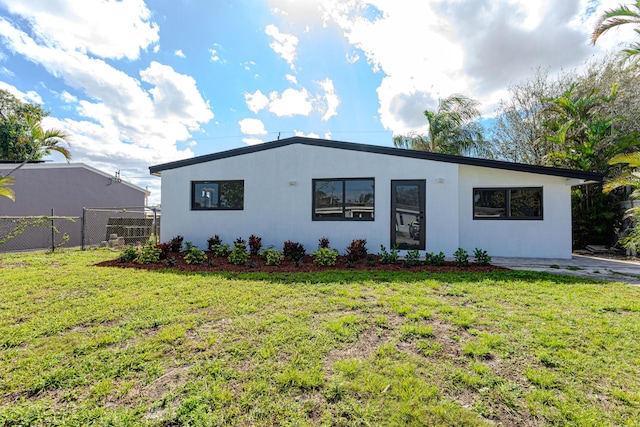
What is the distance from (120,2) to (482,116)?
53.0 ft

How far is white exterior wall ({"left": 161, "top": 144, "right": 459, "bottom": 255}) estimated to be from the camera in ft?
25.1

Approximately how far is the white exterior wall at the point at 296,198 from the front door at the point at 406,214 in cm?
18

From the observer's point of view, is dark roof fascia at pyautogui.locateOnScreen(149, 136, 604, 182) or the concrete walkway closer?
the concrete walkway

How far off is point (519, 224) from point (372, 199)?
174 inches

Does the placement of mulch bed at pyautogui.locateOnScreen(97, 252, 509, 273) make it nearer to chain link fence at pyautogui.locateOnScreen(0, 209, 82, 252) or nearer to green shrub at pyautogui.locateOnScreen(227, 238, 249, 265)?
green shrub at pyautogui.locateOnScreen(227, 238, 249, 265)

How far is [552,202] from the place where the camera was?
309 inches

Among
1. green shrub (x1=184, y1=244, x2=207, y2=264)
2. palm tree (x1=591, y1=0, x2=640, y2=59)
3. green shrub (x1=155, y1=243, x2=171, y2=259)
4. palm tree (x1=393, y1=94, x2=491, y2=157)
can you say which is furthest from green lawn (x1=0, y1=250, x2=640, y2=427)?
palm tree (x1=393, y1=94, x2=491, y2=157)

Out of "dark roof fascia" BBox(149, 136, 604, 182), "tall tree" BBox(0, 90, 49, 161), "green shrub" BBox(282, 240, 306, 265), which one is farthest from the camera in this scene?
"tall tree" BBox(0, 90, 49, 161)

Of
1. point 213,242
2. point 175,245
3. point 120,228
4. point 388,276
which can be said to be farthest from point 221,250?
point 120,228

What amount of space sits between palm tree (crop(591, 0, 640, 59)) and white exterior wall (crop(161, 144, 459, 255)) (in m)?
5.07

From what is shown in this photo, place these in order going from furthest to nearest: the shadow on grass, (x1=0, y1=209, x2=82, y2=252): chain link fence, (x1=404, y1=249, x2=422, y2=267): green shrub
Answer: (x1=0, y1=209, x2=82, y2=252): chain link fence → (x1=404, y1=249, x2=422, y2=267): green shrub → the shadow on grass

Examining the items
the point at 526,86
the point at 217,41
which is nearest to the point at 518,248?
the point at 526,86

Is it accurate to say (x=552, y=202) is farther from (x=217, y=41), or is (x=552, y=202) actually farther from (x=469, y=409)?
(x=217, y=41)

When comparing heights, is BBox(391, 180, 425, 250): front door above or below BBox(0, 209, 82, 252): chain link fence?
above
